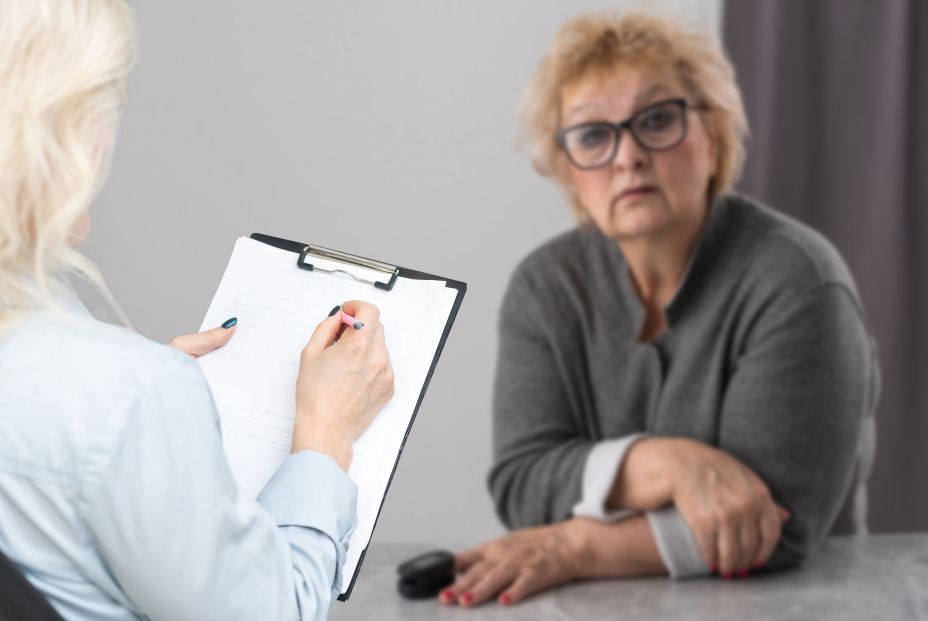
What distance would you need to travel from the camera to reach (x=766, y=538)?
1.65 meters

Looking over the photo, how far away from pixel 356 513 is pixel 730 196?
4.39 feet

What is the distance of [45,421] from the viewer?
2.42 feet

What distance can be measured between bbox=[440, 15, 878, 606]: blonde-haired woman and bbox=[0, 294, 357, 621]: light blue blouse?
0.80 metres

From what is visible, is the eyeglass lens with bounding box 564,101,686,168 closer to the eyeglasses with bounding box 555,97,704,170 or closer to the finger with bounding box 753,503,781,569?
the eyeglasses with bounding box 555,97,704,170

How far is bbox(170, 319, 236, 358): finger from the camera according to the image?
1.03 metres

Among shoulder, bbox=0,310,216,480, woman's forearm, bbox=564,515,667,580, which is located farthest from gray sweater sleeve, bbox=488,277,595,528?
shoulder, bbox=0,310,216,480

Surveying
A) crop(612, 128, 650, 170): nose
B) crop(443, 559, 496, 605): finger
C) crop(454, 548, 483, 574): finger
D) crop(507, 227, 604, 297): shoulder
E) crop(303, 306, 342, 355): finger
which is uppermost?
crop(612, 128, 650, 170): nose

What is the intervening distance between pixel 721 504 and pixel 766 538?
0.08m

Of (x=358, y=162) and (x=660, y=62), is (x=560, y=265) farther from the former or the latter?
(x=358, y=162)

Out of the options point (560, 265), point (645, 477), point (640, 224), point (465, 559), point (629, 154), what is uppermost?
point (629, 154)

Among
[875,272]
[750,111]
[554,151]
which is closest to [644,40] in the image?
[554,151]

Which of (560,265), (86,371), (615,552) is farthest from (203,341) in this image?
(560,265)

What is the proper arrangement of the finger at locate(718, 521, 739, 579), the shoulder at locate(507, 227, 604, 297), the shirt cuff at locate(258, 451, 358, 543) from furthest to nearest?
1. the shoulder at locate(507, 227, 604, 297)
2. the finger at locate(718, 521, 739, 579)
3. the shirt cuff at locate(258, 451, 358, 543)

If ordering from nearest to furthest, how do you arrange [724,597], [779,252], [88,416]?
[88,416], [724,597], [779,252]
